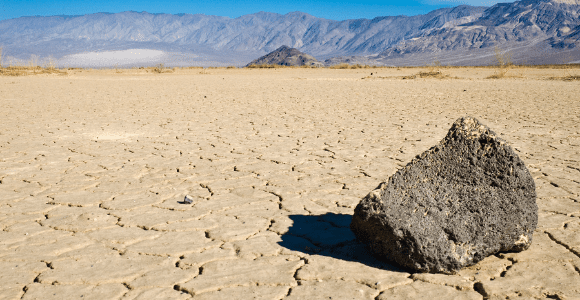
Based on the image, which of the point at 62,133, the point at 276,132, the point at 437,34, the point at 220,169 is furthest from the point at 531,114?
the point at 437,34

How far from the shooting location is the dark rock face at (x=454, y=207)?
2.13 m

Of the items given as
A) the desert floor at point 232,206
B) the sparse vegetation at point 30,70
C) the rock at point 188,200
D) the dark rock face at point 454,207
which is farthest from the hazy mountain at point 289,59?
the dark rock face at point 454,207

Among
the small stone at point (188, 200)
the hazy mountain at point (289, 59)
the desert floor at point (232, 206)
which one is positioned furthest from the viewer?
the hazy mountain at point (289, 59)

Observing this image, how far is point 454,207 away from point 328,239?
792 mm

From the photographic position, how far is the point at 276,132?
20.0 ft

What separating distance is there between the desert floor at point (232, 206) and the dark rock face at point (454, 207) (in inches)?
4.1

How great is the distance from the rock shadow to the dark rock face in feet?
0.37

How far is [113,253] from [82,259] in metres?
0.16

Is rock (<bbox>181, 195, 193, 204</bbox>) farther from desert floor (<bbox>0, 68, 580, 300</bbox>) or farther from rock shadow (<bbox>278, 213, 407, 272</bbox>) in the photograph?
rock shadow (<bbox>278, 213, 407, 272</bbox>)

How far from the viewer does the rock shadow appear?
2.38 meters

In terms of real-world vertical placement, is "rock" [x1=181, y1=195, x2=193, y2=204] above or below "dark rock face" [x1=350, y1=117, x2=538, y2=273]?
below

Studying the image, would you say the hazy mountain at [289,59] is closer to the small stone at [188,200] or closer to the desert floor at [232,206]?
the desert floor at [232,206]

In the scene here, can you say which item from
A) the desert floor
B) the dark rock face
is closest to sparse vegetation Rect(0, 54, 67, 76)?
the desert floor

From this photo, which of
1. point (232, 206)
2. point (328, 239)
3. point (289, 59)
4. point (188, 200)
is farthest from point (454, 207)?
point (289, 59)
